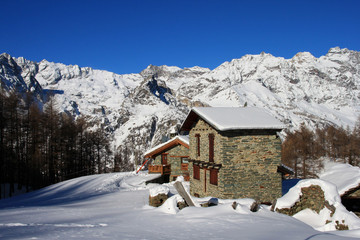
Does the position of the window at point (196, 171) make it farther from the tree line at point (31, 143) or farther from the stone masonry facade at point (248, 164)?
the tree line at point (31, 143)

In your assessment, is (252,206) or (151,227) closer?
(151,227)

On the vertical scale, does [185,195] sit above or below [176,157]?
below

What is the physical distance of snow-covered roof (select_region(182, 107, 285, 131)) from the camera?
1648 centimetres

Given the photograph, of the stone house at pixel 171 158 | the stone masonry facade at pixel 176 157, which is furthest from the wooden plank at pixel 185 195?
the stone masonry facade at pixel 176 157

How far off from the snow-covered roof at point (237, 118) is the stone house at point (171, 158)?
1076cm

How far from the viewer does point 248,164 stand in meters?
16.7

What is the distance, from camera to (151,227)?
320 inches

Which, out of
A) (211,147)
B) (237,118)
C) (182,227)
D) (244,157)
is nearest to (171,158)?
(211,147)

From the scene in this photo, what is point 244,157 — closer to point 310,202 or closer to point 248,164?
point 248,164

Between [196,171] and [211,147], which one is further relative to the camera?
[196,171]

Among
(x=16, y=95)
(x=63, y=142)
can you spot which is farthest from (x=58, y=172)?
(x=16, y=95)

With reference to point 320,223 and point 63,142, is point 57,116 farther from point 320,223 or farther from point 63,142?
point 320,223

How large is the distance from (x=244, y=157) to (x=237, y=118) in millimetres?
2644

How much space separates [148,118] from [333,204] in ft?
490
